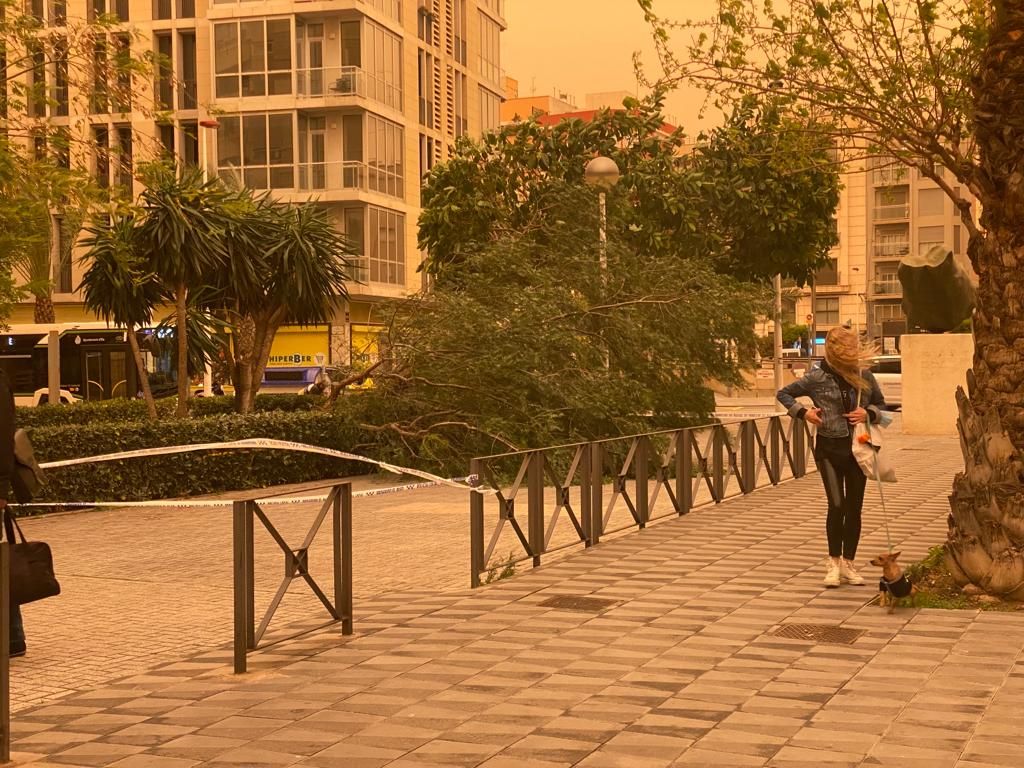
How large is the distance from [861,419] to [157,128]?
1631 inches

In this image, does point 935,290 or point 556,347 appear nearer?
point 556,347

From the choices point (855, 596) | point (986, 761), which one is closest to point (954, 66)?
point (855, 596)

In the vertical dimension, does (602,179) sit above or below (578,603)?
above

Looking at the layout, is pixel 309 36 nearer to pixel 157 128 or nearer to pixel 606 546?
pixel 157 128

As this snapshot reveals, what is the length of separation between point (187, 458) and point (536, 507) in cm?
704

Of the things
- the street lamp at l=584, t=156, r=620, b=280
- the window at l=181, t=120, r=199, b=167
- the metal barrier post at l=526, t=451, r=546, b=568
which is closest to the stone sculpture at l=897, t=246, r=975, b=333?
the street lamp at l=584, t=156, r=620, b=280

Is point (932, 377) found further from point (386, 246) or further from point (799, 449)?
point (386, 246)

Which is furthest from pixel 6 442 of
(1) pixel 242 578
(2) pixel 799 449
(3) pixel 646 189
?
(3) pixel 646 189

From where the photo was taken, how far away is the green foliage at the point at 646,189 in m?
26.1

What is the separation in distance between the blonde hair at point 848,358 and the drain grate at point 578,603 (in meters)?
2.13

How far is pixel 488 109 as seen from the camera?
2303 inches

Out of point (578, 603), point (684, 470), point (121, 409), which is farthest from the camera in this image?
point (121, 409)

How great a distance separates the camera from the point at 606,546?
37.5 feet

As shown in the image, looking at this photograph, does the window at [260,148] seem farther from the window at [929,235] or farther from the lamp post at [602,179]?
the window at [929,235]
